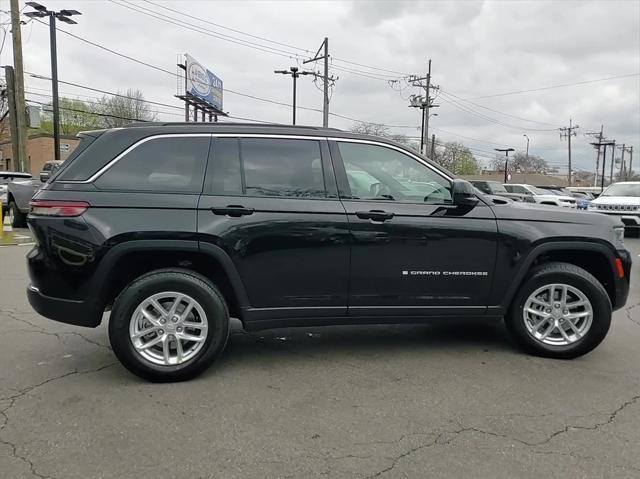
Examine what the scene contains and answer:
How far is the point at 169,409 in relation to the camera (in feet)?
11.1

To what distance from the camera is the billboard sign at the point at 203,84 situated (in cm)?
3881

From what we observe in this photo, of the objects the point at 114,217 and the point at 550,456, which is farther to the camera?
the point at 114,217

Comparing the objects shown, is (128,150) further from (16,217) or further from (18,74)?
(18,74)

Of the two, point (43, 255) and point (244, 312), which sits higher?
point (43, 255)

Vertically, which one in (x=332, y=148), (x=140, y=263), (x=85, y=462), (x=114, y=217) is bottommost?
(x=85, y=462)

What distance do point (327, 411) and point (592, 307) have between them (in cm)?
247

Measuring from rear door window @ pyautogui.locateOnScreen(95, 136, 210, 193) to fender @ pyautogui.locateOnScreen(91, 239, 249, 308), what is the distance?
408 millimetres

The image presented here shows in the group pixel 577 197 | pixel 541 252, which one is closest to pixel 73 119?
pixel 577 197

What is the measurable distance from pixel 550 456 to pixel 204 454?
75.1 inches

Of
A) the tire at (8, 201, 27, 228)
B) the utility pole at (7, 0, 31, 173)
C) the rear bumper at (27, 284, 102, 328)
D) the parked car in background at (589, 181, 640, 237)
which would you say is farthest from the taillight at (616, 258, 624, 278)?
the utility pole at (7, 0, 31, 173)

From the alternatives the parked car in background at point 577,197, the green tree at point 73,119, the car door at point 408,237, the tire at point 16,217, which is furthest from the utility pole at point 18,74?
the green tree at point 73,119

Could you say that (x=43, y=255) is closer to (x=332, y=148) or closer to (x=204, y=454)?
(x=204, y=454)

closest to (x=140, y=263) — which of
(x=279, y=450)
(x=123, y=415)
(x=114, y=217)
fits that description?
(x=114, y=217)

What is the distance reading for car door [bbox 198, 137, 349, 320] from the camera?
385 centimetres
